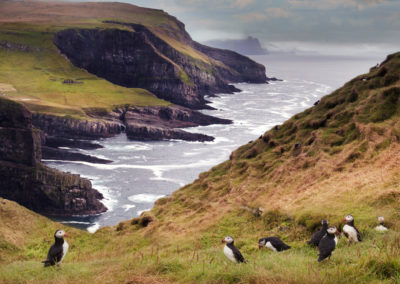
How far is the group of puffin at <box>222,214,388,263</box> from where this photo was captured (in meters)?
12.0

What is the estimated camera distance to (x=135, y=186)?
9381 cm

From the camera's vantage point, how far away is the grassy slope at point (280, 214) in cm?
1171

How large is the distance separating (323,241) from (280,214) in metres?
10.2

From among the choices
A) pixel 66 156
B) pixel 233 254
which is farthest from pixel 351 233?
pixel 66 156

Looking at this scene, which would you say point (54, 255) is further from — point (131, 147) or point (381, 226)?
point (131, 147)

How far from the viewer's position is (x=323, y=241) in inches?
484

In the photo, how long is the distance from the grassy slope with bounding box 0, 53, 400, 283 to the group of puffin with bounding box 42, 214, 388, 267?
38 centimetres

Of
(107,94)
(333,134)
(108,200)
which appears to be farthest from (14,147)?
(107,94)

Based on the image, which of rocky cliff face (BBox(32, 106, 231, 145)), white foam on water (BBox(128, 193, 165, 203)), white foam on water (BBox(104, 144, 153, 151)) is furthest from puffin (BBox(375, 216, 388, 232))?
white foam on water (BBox(104, 144, 153, 151))

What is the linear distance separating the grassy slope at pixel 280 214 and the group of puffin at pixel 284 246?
0.38 metres

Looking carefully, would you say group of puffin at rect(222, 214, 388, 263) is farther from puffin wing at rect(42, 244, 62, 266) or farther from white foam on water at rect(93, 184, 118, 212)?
white foam on water at rect(93, 184, 118, 212)

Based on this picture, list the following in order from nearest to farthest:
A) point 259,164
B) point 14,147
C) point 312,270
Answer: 1. point 312,270
2. point 259,164
3. point 14,147

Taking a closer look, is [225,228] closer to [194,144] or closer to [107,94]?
[194,144]

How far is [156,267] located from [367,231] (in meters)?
9.05
